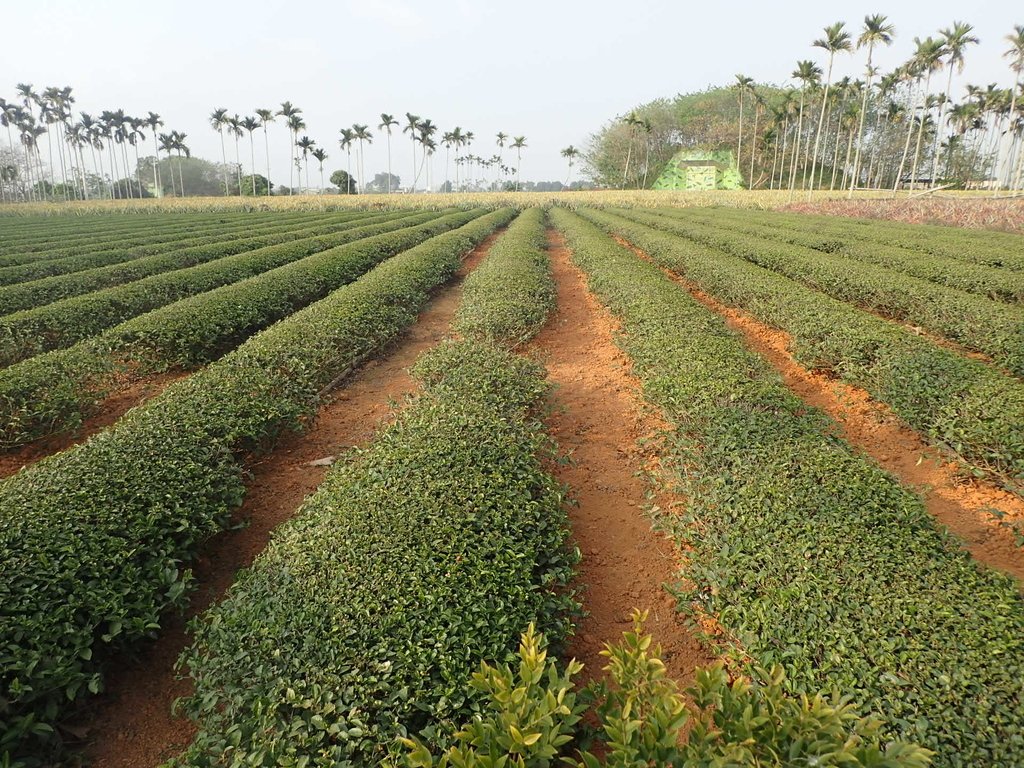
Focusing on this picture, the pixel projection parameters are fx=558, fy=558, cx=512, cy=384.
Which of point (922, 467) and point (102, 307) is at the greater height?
point (102, 307)

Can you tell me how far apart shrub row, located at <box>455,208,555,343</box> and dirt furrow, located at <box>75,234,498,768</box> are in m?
1.33

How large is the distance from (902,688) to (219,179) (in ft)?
451

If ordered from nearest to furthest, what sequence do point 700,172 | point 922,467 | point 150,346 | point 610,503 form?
point 610,503, point 922,467, point 150,346, point 700,172

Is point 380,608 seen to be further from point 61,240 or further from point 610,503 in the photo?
point 61,240

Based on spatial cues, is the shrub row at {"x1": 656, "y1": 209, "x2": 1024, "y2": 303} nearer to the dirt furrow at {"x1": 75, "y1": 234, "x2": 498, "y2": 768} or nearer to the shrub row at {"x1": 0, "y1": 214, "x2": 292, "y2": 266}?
the dirt furrow at {"x1": 75, "y1": 234, "x2": 498, "y2": 768}

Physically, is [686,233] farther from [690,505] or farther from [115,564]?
[115,564]

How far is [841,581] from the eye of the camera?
9.70 ft

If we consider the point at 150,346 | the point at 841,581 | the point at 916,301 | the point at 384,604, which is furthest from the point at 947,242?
the point at 150,346

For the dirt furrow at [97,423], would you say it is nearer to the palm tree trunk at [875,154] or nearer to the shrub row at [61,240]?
the shrub row at [61,240]

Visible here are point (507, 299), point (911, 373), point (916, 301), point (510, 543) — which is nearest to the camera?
point (510, 543)

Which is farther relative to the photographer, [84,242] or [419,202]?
[419,202]

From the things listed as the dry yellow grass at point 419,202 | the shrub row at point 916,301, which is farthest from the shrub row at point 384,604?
the dry yellow grass at point 419,202

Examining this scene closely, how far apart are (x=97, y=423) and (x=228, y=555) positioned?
3983 millimetres

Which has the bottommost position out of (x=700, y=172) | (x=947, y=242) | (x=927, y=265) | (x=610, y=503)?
(x=610, y=503)
